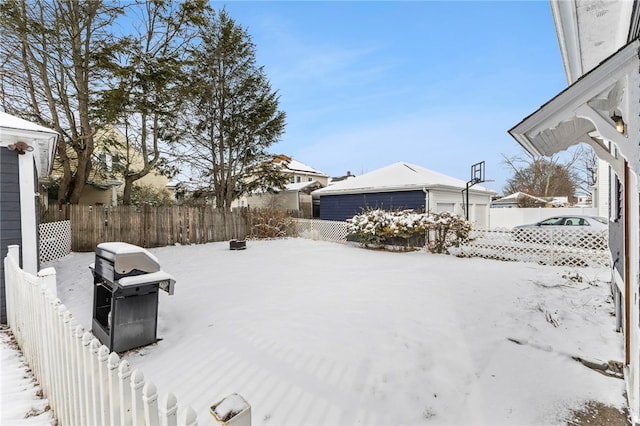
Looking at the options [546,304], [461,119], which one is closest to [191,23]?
[546,304]

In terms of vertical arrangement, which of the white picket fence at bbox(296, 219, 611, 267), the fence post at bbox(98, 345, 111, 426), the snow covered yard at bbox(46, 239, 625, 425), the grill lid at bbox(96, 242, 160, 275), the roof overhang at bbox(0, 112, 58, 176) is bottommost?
the snow covered yard at bbox(46, 239, 625, 425)

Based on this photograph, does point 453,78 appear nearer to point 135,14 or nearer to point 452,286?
point 452,286

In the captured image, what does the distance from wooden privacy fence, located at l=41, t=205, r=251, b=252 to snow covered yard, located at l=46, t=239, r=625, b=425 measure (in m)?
3.62

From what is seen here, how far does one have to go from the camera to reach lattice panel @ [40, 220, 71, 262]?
8.55 meters

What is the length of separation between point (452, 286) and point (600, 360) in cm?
283

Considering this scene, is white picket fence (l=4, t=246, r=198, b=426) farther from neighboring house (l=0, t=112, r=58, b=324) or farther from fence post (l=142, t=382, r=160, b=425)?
neighboring house (l=0, t=112, r=58, b=324)

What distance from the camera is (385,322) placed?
14.4 feet

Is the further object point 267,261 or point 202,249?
point 202,249

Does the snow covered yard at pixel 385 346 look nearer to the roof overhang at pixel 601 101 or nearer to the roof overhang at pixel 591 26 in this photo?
the roof overhang at pixel 601 101

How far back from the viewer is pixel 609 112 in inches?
106

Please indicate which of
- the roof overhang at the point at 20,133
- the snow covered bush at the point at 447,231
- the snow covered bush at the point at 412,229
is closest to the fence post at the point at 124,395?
the roof overhang at the point at 20,133

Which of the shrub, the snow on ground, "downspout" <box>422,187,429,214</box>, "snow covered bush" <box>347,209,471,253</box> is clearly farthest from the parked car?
the snow on ground

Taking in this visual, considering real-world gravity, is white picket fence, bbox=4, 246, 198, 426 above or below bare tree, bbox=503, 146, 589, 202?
below

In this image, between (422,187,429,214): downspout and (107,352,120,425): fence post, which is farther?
(422,187,429,214): downspout
